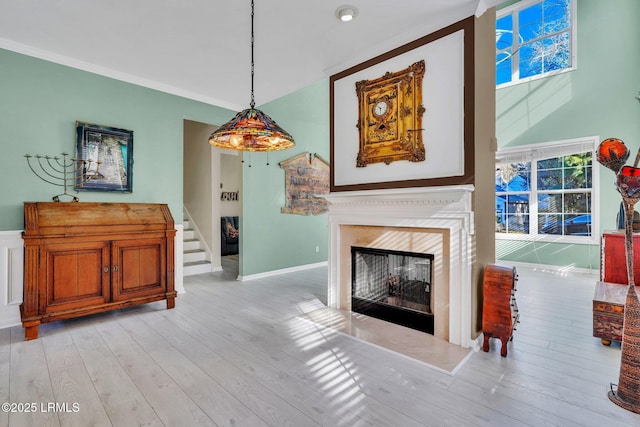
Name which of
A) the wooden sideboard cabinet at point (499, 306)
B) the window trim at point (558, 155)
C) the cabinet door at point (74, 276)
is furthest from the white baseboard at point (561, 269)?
the cabinet door at point (74, 276)

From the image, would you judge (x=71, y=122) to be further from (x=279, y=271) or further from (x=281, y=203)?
(x=279, y=271)

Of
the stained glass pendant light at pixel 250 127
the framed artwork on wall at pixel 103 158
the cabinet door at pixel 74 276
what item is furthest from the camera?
the framed artwork on wall at pixel 103 158

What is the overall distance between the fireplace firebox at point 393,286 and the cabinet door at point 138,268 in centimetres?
228

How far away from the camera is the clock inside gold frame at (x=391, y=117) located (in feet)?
9.34

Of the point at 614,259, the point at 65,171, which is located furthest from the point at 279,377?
the point at 614,259

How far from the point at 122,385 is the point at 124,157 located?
9.16 feet

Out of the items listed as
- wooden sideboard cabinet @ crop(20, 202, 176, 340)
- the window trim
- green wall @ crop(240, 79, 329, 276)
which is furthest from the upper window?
wooden sideboard cabinet @ crop(20, 202, 176, 340)

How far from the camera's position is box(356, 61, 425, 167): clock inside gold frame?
2.85 metres

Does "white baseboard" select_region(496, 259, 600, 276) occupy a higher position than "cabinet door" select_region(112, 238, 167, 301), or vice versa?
"cabinet door" select_region(112, 238, 167, 301)

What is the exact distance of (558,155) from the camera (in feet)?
18.6

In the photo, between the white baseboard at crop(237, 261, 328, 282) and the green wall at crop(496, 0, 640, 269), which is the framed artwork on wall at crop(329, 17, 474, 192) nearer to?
the white baseboard at crop(237, 261, 328, 282)

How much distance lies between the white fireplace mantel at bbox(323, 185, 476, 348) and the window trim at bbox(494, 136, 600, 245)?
455 cm

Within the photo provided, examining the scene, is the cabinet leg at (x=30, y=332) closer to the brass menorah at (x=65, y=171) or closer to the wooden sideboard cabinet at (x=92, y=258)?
the wooden sideboard cabinet at (x=92, y=258)

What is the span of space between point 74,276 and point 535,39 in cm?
864
